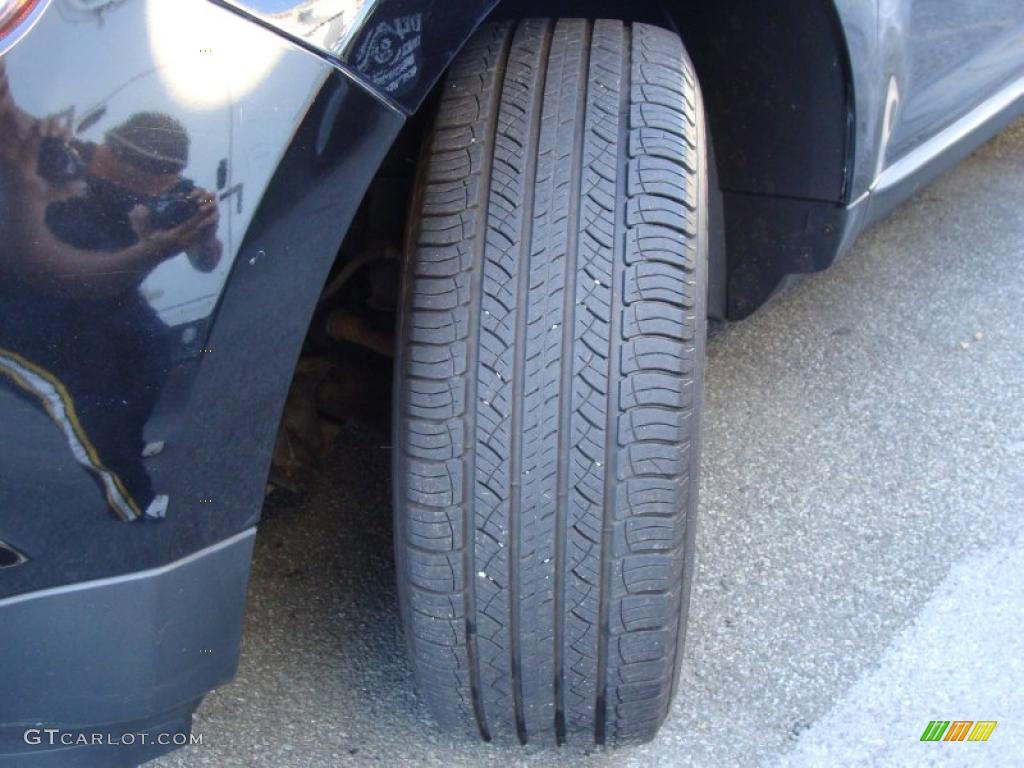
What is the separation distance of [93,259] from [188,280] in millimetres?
85

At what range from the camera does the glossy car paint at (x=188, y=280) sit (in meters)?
0.98

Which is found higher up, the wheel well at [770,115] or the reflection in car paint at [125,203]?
the reflection in car paint at [125,203]

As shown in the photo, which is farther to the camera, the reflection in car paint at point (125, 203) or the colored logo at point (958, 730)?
the colored logo at point (958, 730)

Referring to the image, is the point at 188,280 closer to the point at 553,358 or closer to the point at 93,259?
the point at 93,259

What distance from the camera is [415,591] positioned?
1438 mm

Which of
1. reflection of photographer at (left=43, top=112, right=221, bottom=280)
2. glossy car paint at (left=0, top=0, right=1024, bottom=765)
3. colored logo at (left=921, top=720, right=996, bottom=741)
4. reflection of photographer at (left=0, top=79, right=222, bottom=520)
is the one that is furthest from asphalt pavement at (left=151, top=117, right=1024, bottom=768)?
reflection of photographer at (left=43, top=112, right=221, bottom=280)

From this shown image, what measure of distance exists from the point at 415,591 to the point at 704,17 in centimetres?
110

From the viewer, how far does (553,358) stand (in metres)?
1.33

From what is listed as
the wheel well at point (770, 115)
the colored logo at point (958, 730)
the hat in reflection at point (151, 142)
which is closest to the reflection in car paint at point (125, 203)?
the hat in reflection at point (151, 142)

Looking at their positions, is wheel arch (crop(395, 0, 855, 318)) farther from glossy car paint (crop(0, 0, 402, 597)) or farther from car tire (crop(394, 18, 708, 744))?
glossy car paint (crop(0, 0, 402, 597))

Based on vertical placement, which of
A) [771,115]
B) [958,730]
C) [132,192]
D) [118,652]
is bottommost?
[958,730]

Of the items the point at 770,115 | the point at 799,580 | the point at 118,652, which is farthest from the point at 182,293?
the point at 799,580

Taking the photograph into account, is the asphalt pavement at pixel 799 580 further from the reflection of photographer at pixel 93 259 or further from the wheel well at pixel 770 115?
the reflection of photographer at pixel 93 259

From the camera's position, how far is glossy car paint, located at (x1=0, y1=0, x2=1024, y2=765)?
3.23 feet
